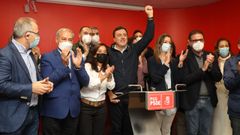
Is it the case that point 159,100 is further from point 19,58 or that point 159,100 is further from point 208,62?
point 19,58

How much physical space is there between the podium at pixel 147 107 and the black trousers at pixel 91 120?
0.52 metres

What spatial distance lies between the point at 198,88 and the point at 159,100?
111cm

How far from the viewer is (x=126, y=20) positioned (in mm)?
6012

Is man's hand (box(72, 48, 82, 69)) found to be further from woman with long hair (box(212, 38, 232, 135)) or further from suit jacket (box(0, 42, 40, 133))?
woman with long hair (box(212, 38, 232, 135))

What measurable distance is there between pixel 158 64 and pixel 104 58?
651 mm

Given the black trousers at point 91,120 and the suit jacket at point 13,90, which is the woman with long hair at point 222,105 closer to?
the black trousers at point 91,120

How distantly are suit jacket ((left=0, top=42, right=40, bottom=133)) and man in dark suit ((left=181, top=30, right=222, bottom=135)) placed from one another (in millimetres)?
2015

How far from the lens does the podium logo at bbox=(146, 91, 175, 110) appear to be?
2543 mm

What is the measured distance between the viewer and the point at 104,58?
3330mm

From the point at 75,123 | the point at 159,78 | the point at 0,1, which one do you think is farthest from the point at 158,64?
the point at 0,1

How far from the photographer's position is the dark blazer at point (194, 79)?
3.50 metres

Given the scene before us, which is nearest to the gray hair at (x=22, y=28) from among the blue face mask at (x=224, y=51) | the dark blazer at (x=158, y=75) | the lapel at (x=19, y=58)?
the lapel at (x=19, y=58)

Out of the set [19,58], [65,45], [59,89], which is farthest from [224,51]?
[19,58]

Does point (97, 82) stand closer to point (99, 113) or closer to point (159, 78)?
point (99, 113)
